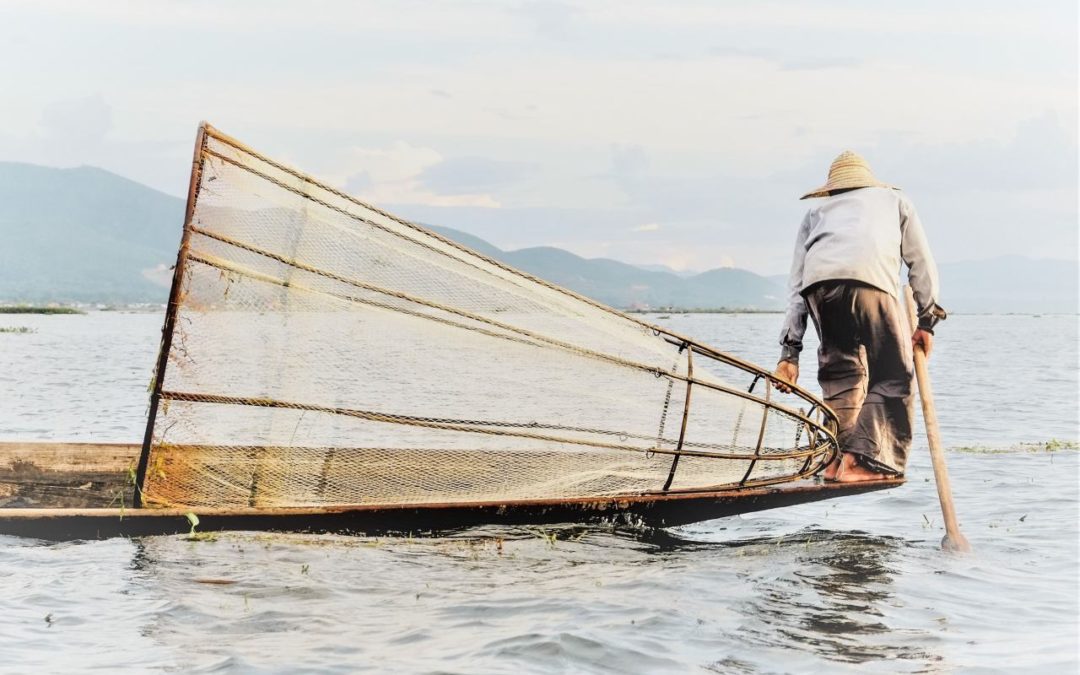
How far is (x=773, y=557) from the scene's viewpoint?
7.53 meters

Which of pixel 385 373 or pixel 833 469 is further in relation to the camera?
pixel 833 469

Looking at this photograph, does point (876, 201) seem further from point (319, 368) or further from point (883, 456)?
point (319, 368)

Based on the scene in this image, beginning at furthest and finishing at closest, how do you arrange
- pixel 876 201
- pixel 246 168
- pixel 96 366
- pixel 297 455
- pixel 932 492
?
pixel 96 366 → pixel 932 492 → pixel 876 201 → pixel 297 455 → pixel 246 168

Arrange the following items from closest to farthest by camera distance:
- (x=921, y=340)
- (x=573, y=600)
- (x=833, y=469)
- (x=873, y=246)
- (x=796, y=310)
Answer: (x=573, y=600) < (x=873, y=246) < (x=921, y=340) < (x=833, y=469) < (x=796, y=310)

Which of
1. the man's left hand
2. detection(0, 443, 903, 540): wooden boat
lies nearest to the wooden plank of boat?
detection(0, 443, 903, 540): wooden boat

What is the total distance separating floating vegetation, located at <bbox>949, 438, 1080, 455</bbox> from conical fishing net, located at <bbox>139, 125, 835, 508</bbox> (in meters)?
6.48

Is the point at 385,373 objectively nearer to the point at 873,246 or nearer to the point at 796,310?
the point at 796,310

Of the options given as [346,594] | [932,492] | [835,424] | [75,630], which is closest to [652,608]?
[346,594]

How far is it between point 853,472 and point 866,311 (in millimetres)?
1163

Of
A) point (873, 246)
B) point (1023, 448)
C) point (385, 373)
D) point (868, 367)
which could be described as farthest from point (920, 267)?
point (1023, 448)

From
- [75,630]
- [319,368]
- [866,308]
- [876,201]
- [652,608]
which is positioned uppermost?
[876,201]

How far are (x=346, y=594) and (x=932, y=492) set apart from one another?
22.2ft

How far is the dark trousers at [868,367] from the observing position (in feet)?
25.4

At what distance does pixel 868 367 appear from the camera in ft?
26.1
